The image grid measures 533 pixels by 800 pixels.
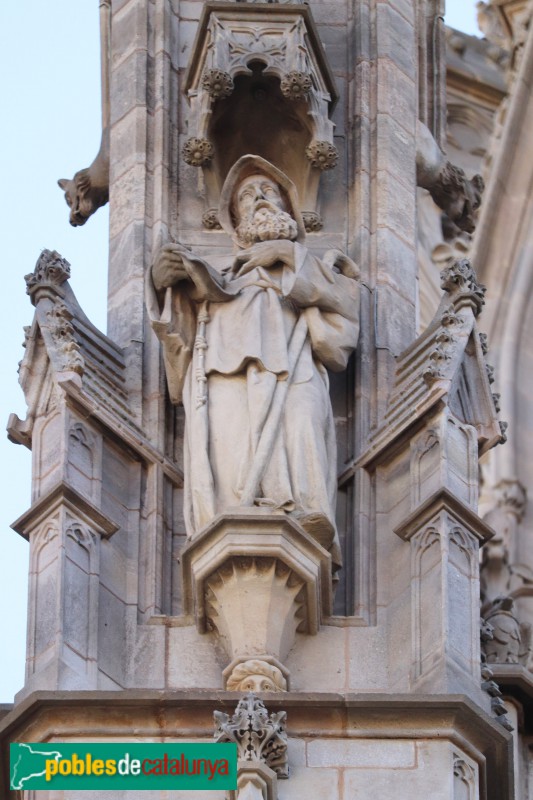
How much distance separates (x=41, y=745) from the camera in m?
19.6

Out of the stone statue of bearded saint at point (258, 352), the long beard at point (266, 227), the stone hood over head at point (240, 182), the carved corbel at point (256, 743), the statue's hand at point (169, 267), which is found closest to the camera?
the carved corbel at point (256, 743)

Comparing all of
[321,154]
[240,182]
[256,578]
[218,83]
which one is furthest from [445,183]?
[256,578]

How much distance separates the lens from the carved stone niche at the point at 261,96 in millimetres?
22266

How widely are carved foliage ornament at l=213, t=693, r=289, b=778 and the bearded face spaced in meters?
2.86

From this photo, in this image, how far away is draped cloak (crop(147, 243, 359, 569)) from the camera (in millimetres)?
20547

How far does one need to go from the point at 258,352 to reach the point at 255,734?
2.21 metres

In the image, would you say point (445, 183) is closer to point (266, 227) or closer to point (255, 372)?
point (266, 227)

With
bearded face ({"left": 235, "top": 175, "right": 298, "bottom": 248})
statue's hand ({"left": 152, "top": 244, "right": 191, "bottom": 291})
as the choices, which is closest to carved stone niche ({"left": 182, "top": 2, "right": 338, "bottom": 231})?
bearded face ({"left": 235, "top": 175, "right": 298, "bottom": 248})

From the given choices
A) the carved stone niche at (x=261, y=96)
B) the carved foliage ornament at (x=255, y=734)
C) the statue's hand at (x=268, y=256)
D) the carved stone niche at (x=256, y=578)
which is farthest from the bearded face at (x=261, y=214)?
the carved foliage ornament at (x=255, y=734)

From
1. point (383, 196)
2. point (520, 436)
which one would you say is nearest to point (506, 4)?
point (520, 436)

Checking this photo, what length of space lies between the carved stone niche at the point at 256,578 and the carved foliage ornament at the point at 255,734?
603 mm

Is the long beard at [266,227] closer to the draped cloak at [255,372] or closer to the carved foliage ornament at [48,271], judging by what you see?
the draped cloak at [255,372]

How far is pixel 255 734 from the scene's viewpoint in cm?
1938

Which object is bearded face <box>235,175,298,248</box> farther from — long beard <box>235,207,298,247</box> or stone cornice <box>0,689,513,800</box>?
stone cornice <box>0,689,513,800</box>
